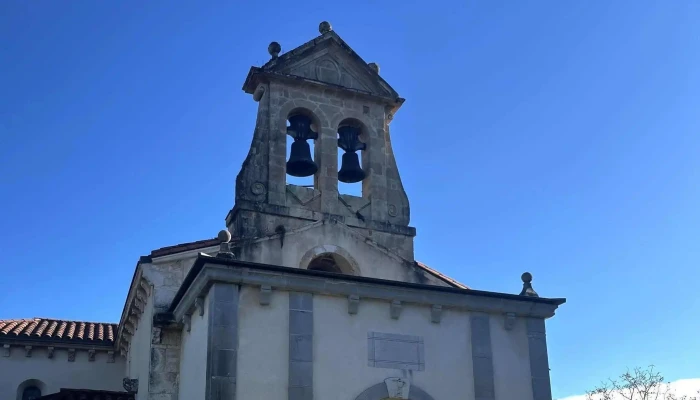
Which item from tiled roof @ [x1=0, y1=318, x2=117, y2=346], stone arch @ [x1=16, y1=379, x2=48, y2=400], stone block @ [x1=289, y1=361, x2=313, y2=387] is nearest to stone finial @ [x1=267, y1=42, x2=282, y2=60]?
stone block @ [x1=289, y1=361, x2=313, y2=387]

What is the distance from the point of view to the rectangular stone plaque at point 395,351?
13.0 metres

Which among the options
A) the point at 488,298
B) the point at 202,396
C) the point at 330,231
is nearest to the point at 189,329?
the point at 202,396

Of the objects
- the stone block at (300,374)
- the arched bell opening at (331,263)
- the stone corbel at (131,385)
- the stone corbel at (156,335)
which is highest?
the arched bell opening at (331,263)

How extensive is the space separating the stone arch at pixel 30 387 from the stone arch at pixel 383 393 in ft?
35.6

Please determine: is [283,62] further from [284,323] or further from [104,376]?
[104,376]

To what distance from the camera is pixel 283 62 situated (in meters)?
16.8

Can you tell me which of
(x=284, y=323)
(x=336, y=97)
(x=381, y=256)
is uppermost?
(x=336, y=97)

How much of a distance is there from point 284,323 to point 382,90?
6.92 metres

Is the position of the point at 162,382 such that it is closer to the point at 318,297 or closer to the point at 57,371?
the point at 318,297

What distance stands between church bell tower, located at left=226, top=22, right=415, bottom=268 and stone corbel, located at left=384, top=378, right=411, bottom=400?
3224mm

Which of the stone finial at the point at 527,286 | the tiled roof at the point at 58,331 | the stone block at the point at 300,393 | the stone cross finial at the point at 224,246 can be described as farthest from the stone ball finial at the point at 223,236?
the tiled roof at the point at 58,331

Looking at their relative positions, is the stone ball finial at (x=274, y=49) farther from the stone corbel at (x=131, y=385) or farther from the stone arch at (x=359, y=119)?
the stone corbel at (x=131, y=385)

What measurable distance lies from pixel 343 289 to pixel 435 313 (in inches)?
68.4

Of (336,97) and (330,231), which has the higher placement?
(336,97)
